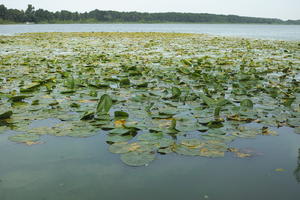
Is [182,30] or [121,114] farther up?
[182,30]

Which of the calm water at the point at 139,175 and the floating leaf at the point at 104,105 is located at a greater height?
the floating leaf at the point at 104,105

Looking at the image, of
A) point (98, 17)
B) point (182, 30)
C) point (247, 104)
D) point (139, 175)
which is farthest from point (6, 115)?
point (98, 17)

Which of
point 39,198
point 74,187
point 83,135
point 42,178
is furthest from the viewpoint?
point 83,135

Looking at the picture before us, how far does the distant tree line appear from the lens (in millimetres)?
87938

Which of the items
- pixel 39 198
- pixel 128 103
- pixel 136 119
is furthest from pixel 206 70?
pixel 39 198

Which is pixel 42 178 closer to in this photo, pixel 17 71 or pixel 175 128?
pixel 175 128

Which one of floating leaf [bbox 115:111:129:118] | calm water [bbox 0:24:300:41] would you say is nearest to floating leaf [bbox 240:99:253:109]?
floating leaf [bbox 115:111:129:118]

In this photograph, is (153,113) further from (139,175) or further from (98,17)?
(98,17)

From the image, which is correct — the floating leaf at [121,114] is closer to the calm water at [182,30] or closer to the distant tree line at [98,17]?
the calm water at [182,30]

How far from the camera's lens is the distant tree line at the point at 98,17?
8794 centimetres

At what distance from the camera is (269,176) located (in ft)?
5.99

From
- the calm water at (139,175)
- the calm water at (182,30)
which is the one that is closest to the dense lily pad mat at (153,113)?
the calm water at (139,175)

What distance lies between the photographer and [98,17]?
110 metres

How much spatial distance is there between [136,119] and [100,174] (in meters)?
1.12
